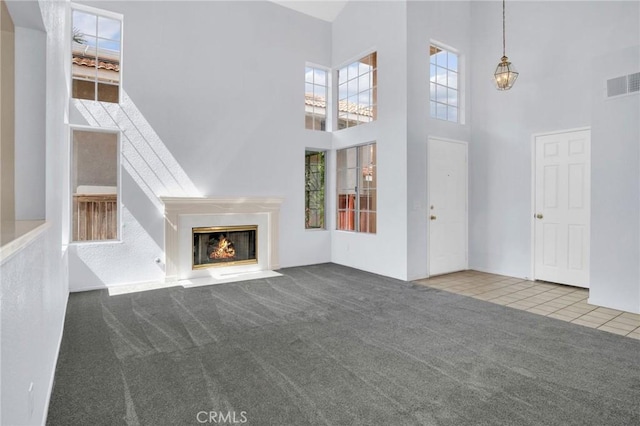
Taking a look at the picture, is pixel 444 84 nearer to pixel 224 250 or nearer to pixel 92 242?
pixel 224 250

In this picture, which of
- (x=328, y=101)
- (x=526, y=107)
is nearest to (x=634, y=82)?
(x=526, y=107)

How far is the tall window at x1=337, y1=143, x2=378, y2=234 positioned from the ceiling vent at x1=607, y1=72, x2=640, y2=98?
2.99 metres

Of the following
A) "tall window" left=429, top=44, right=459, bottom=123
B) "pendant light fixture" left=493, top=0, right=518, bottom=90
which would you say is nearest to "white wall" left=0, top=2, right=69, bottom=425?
"pendant light fixture" left=493, top=0, right=518, bottom=90

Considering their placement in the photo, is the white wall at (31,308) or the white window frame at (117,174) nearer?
the white wall at (31,308)

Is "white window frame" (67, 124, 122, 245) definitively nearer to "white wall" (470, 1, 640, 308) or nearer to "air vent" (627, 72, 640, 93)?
"white wall" (470, 1, 640, 308)

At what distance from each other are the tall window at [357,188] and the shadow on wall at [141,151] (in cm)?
274

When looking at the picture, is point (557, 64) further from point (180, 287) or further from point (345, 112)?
point (180, 287)

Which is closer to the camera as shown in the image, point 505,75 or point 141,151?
point 505,75

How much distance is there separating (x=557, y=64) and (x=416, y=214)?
278cm

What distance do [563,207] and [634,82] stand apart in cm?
173

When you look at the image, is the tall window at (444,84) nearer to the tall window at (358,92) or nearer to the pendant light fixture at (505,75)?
the tall window at (358,92)

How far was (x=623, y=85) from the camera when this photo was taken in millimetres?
3658

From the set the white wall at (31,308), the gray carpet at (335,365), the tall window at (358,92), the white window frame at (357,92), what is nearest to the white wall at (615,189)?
the gray carpet at (335,365)

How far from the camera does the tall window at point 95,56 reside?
15.1 feet
